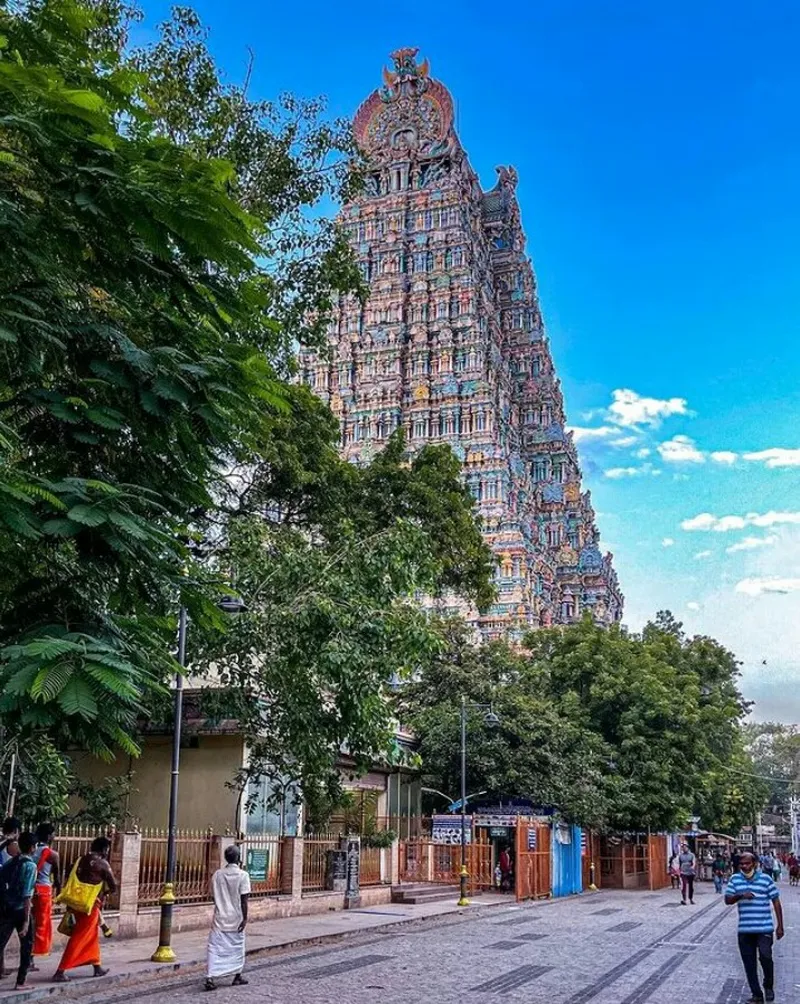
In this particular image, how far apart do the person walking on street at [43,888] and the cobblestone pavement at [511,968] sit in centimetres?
133

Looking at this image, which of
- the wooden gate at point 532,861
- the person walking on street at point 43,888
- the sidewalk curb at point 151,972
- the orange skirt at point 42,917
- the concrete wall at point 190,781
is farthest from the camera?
the wooden gate at point 532,861

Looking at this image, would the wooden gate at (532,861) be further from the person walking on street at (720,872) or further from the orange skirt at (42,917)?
the orange skirt at (42,917)

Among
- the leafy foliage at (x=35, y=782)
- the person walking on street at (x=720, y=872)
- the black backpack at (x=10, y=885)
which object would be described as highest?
the leafy foliage at (x=35, y=782)

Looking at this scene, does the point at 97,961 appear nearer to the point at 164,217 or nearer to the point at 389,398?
the point at 164,217

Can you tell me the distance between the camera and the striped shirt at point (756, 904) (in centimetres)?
930

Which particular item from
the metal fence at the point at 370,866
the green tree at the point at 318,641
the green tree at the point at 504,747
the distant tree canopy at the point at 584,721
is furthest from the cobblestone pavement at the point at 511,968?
the distant tree canopy at the point at 584,721

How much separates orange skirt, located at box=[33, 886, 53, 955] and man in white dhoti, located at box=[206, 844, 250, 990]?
1930 millimetres

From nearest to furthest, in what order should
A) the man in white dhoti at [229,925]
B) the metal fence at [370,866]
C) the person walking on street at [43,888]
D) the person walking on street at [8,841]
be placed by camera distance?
the person walking on street at [8,841] < the man in white dhoti at [229,925] < the person walking on street at [43,888] < the metal fence at [370,866]

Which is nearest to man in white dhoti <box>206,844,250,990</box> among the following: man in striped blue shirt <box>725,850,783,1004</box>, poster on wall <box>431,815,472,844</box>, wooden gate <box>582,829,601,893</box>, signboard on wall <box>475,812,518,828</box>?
man in striped blue shirt <box>725,850,783,1004</box>

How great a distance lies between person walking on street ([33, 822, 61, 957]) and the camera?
36.8ft

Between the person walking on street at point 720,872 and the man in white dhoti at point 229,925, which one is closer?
the man in white dhoti at point 229,925

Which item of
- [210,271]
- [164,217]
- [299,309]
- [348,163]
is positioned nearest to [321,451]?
[299,309]

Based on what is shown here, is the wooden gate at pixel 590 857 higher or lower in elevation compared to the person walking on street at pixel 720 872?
higher

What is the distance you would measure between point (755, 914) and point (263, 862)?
11.1 metres
